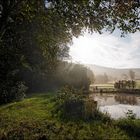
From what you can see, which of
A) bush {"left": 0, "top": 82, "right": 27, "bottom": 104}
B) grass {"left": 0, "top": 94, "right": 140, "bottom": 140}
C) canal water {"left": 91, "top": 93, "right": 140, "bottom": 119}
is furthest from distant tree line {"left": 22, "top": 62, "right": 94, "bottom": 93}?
grass {"left": 0, "top": 94, "right": 140, "bottom": 140}

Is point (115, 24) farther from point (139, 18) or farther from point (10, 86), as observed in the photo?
point (10, 86)

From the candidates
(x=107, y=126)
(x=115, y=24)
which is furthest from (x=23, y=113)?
(x=115, y=24)

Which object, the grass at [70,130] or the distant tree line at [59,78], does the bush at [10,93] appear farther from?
the grass at [70,130]

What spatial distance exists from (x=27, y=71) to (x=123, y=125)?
26894mm

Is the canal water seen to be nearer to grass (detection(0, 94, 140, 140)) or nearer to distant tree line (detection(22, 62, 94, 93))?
grass (detection(0, 94, 140, 140))

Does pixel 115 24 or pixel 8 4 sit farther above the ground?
pixel 8 4

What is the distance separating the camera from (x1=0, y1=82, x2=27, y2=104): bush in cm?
2598

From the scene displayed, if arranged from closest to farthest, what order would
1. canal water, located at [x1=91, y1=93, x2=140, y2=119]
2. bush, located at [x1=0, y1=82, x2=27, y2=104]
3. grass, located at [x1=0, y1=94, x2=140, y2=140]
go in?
grass, located at [x1=0, y1=94, x2=140, y2=140]
canal water, located at [x1=91, y1=93, x2=140, y2=119]
bush, located at [x1=0, y1=82, x2=27, y2=104]

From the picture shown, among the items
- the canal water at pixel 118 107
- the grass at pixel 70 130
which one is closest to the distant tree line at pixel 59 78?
the canal water at pixel 118 107

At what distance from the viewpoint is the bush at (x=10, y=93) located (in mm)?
25984

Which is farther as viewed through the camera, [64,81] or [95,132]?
[64,81]

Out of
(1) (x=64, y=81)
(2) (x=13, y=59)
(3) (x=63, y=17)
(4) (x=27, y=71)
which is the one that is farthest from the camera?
(1) (x=64, y=81)

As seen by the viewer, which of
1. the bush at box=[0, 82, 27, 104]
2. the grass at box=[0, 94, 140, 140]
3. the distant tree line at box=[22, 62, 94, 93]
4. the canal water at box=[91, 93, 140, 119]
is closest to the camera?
the grass at box=[0, 94, 140, 140]

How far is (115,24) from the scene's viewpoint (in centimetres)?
1305
